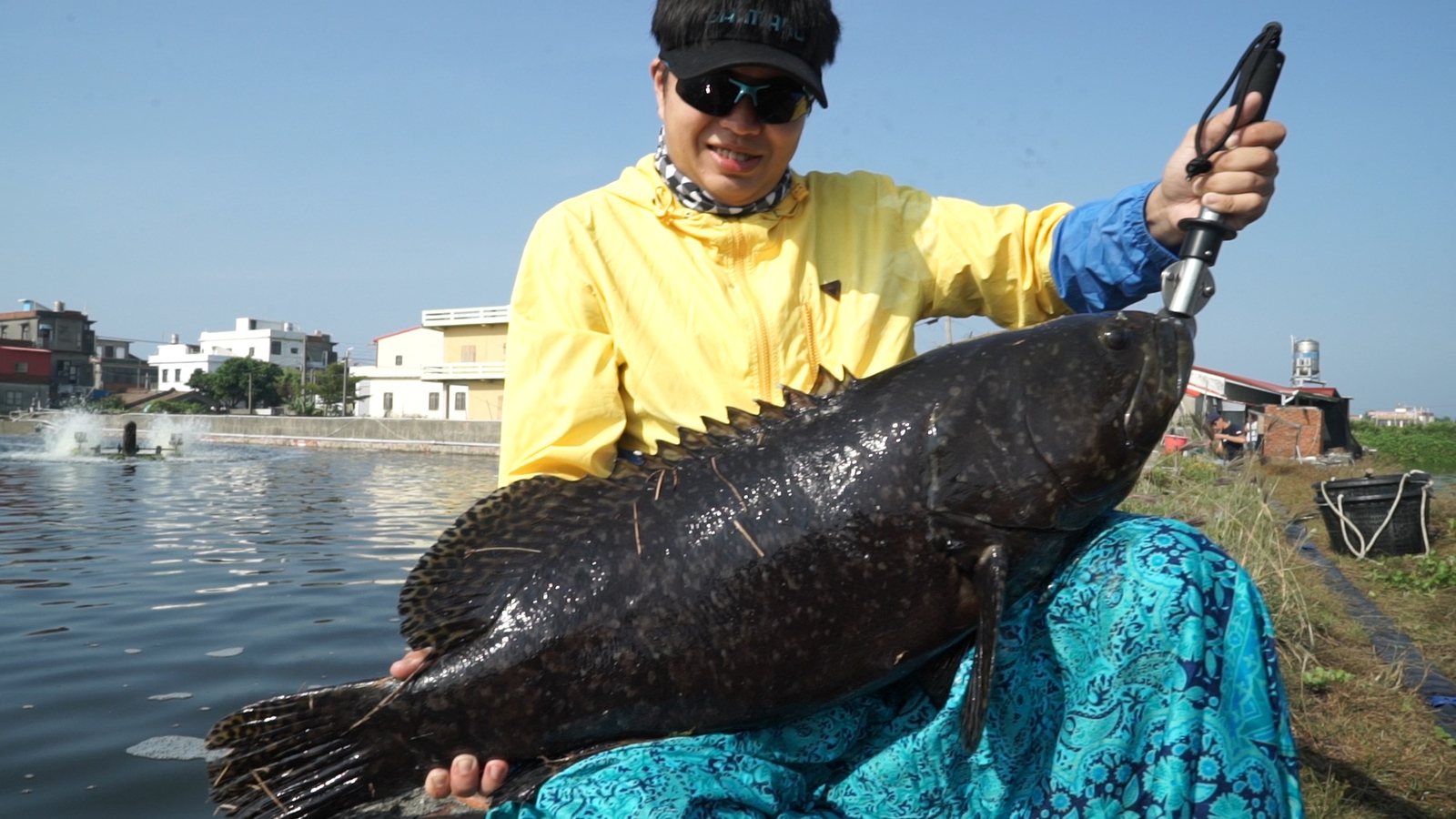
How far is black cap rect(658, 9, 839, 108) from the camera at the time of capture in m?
2.90

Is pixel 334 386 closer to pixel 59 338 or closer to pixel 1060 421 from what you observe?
pixel 59 338

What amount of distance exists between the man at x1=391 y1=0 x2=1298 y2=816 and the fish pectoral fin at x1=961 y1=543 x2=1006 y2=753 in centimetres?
42

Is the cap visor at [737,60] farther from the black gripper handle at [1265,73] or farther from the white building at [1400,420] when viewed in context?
the white building at [1400,420]

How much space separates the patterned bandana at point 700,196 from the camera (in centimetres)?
316

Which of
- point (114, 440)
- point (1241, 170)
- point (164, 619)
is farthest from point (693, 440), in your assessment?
point (114, 440)

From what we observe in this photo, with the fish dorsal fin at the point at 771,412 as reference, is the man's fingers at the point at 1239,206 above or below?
above

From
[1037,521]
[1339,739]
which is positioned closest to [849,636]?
[1037,521]

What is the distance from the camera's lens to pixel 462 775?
2545mm

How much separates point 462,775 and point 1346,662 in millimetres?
5011

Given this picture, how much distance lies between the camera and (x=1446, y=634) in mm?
6496

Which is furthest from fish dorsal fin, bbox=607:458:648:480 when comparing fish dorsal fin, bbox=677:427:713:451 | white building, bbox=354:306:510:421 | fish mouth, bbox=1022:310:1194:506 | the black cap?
white building, bbox=354:306:510:421

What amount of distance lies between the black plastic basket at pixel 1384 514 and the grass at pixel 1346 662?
0.25 metres

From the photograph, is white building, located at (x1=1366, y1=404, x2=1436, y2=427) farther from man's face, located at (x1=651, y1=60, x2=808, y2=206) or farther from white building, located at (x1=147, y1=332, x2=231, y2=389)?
white building, located at (x1=147, y1=332, x2=231, y2=389)

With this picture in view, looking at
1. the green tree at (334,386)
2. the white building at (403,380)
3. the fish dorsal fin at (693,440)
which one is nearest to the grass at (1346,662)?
the fish dorsal fin at (693,440)
